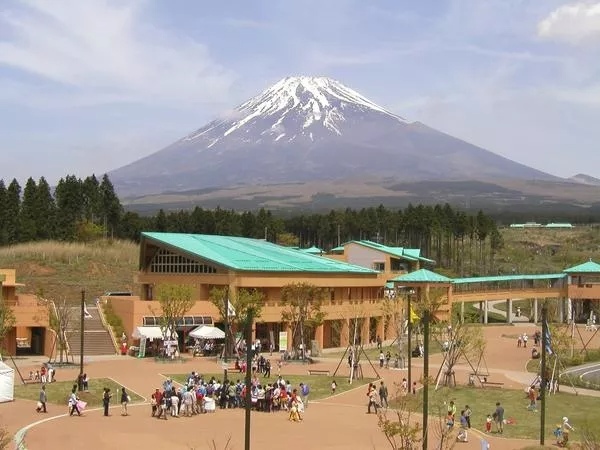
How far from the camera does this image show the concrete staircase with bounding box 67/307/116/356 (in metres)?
46.9

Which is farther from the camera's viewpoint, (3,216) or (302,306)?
(3,216)

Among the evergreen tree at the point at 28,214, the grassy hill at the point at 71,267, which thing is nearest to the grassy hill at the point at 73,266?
the grassy hill at the point at 71,267

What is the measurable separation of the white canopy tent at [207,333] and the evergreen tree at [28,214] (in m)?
42.8

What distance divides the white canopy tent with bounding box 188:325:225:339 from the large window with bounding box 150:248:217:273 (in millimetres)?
7570

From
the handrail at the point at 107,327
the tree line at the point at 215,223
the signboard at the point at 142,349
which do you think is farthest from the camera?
the tree line at the point at 215,223

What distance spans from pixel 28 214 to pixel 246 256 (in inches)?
1503

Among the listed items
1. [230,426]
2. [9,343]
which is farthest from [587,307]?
[230,426]

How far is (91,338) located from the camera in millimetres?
48812

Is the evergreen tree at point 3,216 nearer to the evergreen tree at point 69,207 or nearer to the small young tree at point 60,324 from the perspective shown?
the evergreen tree at point 69,207

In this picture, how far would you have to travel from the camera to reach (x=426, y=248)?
113 metres

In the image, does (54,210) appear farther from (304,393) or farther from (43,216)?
(304,393)

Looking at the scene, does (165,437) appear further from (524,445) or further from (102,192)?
(102,192)

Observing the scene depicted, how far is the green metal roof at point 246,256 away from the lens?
2101 inches

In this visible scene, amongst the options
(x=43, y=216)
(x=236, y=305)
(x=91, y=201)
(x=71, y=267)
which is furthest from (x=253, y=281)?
(x=91, y=201)
